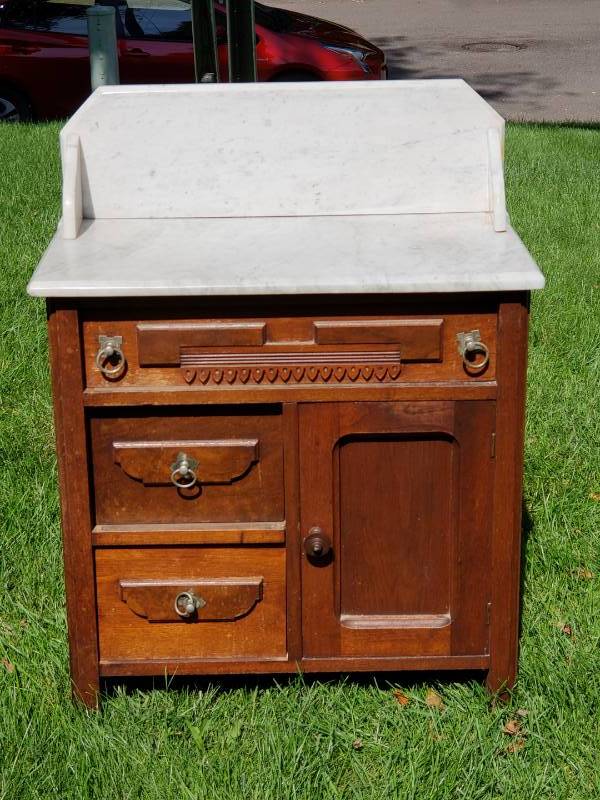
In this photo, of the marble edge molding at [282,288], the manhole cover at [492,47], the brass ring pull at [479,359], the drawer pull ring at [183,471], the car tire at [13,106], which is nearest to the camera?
the marble edge molding at [282,288]

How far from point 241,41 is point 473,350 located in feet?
8.36

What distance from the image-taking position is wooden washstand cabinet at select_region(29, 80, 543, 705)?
8.33ft

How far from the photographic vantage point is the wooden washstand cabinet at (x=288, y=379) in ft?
8.33

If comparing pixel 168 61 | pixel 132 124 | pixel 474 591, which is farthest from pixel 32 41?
pixel 474 591

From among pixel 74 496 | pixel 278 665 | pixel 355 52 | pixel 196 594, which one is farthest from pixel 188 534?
pixel 355 52

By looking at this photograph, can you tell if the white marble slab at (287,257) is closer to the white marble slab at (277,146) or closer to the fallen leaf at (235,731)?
the white marble slab at (277,146)

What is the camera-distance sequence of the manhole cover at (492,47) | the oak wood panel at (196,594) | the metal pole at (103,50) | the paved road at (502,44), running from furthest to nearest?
the manhole cover at (492,47) < the paved road at (502,44) < the metal pole at (103,50) < the oak wood panel at (196,594)

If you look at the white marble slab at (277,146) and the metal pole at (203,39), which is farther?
the metal pole at (203,39)

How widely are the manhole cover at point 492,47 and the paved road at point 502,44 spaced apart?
1cm

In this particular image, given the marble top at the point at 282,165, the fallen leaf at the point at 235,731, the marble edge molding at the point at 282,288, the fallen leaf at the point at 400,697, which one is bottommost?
the fallen leaf at the point at 400,697

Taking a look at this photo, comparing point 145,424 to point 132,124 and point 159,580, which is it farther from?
point 132,124

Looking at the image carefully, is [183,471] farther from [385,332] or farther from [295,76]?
[295,76]

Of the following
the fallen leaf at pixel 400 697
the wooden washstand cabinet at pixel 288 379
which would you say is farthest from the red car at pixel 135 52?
the fallen leaf at pixel 400 697

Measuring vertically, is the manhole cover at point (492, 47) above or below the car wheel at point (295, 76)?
below
